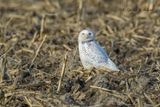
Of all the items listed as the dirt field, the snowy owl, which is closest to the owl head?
the snowy owl

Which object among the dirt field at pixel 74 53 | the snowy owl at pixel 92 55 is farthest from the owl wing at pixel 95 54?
the dirt field at pixel 74 53

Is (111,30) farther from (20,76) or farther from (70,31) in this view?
(20,76)

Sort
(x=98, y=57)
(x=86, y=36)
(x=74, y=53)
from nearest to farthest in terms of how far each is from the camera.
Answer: (x=98, y=57), (x=86, y=36), (x=74, y=53)

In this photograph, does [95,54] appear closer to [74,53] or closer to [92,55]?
[92,55]

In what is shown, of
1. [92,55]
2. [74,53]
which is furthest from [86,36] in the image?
[74,53]

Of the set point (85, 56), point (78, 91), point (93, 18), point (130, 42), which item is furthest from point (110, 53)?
point (93, 18)

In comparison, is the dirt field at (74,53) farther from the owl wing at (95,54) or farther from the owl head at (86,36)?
the owl head at (86,36)
